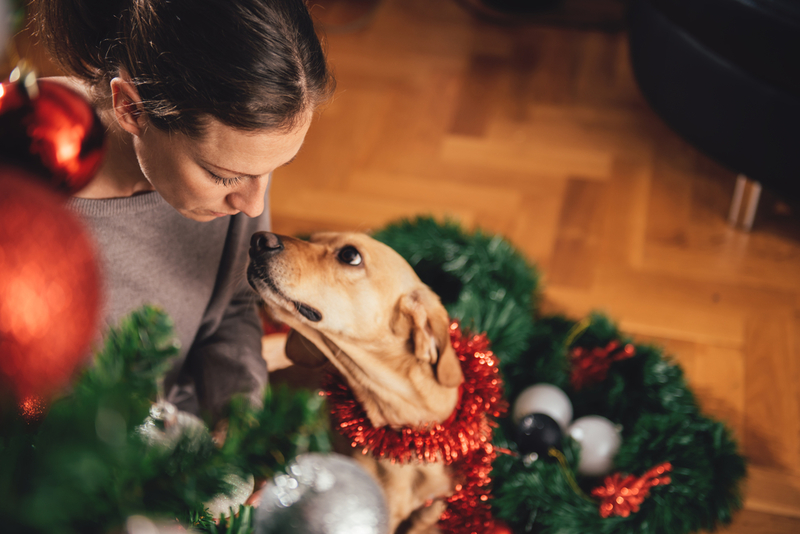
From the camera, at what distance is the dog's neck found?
947 mm

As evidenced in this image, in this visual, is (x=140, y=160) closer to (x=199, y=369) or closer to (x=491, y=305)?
(x=199, y=369)

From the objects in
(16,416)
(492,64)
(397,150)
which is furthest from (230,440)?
(492,64)

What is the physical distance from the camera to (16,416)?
0.99 ft

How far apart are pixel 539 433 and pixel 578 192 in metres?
1.03

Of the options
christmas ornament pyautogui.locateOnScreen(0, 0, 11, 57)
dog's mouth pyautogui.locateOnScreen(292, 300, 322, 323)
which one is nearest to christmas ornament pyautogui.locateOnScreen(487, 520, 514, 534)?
dog's mouth pyautogui.locateOnScreen(292, 300, 322, 323)

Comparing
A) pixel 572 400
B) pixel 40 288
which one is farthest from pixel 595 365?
pixel 40 288

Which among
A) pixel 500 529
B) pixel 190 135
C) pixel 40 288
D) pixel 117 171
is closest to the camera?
pixel 40 288

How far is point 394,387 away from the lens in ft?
3.13

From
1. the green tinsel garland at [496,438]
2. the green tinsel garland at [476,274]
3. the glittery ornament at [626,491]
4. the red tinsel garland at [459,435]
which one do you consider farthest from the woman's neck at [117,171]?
the glittery ornament at [626,491]

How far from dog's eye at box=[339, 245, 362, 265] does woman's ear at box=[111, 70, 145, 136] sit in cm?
34

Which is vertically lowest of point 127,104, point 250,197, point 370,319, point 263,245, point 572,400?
point 572,400

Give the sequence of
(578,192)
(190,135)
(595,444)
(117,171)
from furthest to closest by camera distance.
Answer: (578,192) → (595,444) → (117,171) → (190,135)

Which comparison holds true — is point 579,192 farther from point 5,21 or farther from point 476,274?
point 5,21

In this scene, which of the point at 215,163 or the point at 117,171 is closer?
the point at 215,163
